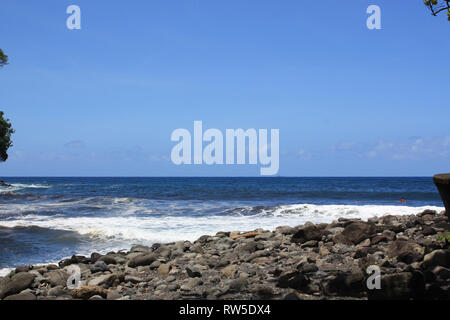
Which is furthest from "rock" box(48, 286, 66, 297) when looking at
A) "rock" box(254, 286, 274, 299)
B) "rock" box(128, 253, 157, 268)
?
"rock" box(254, 286, 274, 299)

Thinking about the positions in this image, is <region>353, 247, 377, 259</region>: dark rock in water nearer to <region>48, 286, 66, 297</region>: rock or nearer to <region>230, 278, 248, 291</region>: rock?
<region>230, 278, 248, 291</region>: rock

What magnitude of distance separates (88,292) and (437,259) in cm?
505

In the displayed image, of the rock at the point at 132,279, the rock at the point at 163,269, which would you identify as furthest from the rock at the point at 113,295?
the rock at the point at 163,269

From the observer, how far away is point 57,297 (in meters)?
6.10

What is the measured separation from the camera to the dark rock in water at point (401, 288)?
4516mm

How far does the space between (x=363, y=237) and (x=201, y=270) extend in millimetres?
3333

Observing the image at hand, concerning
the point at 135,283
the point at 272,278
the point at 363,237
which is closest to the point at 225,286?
the point at 272,278

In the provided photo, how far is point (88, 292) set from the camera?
5875 millimetres

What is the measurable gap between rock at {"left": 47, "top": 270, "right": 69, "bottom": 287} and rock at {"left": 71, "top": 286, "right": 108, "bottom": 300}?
3.41 ft

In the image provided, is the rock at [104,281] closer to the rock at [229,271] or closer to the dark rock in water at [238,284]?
the rock at [229,271]

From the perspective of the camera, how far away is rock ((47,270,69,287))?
685 cm

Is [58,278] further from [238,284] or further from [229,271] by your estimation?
[238,284]

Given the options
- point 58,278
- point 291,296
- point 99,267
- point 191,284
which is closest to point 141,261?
point 99,267
